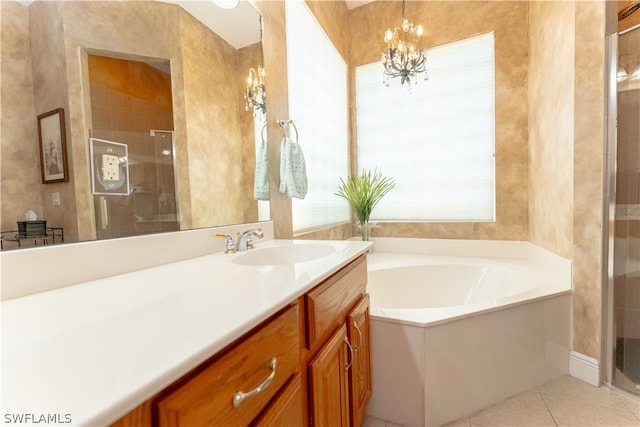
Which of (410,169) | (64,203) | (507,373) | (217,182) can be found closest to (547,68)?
(410,169)

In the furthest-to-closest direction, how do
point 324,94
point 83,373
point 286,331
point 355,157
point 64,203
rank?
point 355,157, point 324,94, point 64,203, point 286,331, point 83,373

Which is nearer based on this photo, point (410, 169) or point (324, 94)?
point (324, 94)

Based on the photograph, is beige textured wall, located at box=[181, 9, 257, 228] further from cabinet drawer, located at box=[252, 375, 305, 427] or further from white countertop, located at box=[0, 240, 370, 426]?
cabinet drawer, located at box=[252, 375, 305, 427]

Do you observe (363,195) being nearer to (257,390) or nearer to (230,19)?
(230,19)

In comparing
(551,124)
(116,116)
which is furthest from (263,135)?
(551,124)

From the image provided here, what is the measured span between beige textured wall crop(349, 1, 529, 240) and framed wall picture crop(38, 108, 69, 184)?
2553 mm

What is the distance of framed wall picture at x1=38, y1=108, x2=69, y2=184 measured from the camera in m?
0.71

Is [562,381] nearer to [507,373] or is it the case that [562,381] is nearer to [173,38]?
[507,373]

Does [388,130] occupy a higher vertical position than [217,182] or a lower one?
higher

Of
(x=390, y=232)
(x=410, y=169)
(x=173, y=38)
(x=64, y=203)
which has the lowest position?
(x=390, y=232)

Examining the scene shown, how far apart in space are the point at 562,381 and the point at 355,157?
7.36ft

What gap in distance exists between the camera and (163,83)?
1000 mm

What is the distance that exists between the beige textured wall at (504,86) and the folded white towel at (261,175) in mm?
1732

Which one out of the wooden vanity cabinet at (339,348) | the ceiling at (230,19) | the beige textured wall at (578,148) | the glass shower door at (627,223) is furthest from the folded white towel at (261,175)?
the glass shower door at (627,223)
